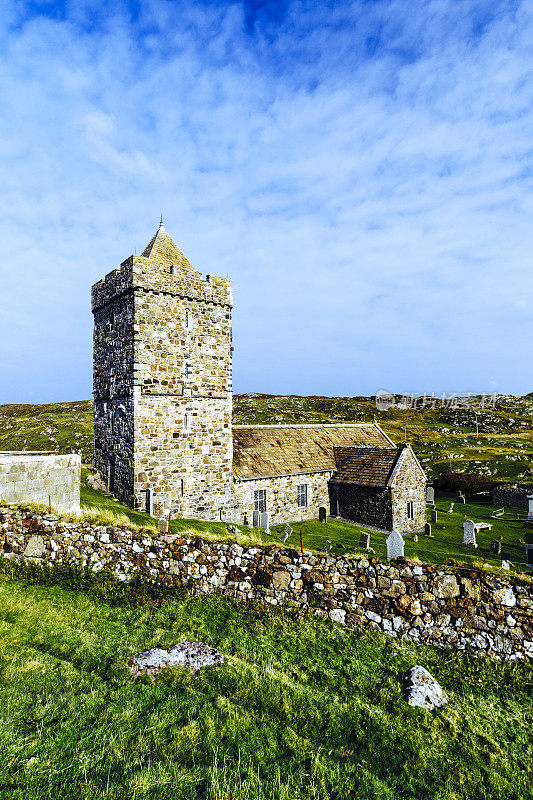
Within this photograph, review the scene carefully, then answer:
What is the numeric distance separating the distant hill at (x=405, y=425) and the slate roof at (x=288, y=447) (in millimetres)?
22890

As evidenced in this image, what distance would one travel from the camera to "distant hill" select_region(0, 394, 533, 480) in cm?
5484

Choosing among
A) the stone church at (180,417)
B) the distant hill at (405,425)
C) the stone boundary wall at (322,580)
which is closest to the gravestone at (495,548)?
the stone church at (180,417)

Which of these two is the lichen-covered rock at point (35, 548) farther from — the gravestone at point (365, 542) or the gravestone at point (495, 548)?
the gravestone at point (495, 548)

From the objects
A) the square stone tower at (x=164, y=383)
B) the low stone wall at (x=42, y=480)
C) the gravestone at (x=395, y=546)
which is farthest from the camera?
the square stone tower at (x=164, y=383)

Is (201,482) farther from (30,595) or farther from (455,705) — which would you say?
(455,705)

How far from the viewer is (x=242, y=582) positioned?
9.85 meters

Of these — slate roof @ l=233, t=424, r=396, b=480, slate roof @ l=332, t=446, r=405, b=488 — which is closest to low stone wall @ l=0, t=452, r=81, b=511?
slate roof @ l=233, t=424, r=396, b=480

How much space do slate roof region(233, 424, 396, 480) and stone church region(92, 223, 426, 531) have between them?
0.15m

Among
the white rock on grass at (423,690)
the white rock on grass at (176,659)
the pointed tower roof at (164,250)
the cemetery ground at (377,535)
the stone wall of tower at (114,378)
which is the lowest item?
the cemetery ground at (377,535)

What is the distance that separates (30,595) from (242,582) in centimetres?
489

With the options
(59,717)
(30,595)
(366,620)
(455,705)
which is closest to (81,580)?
(30,595)

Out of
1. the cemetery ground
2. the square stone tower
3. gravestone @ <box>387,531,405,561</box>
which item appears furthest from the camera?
the square stone tower

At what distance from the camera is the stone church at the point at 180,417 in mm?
19438

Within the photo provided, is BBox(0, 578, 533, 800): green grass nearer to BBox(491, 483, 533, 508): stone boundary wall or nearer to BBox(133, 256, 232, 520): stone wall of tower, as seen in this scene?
BBox(133, 256, 232, 520): stone wall of tower
